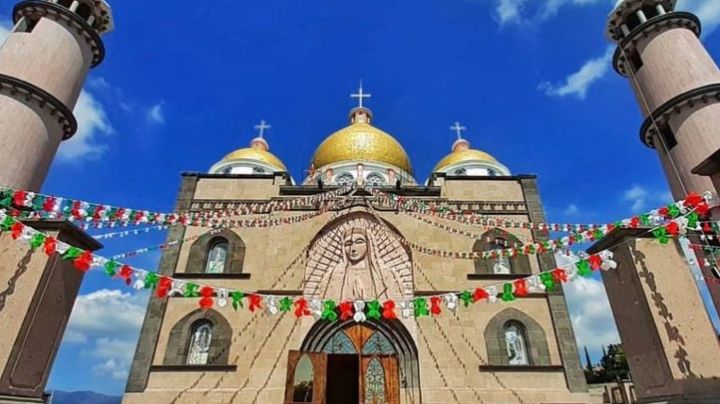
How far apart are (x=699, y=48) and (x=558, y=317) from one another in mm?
8339

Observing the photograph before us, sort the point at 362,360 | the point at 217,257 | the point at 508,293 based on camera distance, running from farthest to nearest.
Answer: the point at 217,257
the point at 362,360
the point at 508,293

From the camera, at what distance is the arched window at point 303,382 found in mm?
10750

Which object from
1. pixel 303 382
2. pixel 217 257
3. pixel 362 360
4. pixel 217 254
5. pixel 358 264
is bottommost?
pixel 303 382

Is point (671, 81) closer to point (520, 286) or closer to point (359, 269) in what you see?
point (520, 286)

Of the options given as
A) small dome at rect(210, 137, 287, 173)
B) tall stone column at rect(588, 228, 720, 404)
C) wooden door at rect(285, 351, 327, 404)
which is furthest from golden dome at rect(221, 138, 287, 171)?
tall stone column at rect(588, 228, 720, 404)

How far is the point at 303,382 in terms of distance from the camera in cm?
1088

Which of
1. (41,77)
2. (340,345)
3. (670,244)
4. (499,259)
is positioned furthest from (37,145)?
(499,259)

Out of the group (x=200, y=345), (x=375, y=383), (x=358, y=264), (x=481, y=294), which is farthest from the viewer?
(x=358, y=264)

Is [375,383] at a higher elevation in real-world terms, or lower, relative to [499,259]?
lower

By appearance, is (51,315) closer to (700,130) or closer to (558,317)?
(558,317)

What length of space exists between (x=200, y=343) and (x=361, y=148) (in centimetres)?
1411

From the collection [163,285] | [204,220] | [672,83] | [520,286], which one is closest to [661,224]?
[520,286]

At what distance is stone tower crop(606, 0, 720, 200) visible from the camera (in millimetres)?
9844

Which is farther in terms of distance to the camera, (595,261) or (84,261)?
(595,261)
